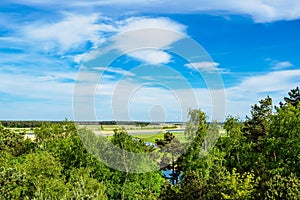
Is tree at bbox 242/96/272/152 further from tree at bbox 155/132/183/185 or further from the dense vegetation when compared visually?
tree at bbox 155/132/183/185

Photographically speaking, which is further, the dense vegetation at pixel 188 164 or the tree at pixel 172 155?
the tree at pixel 172 155

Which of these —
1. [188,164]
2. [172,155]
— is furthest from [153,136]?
[188,164]

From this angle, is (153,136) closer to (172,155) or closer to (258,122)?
(172,155)

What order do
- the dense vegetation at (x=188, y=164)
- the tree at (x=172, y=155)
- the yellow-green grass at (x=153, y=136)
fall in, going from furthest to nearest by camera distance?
the tree at (x=172, y=155) → the yellow-green grass at (x=153, y=136) → the dense vegetation at (x=188, y=164)

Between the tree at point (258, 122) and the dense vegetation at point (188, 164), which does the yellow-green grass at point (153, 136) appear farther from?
the tree at point (258, 122)

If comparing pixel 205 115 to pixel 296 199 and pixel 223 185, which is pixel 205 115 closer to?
pixel 223 185

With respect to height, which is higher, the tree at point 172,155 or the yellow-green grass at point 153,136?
the yellow-green grass at point 153,136


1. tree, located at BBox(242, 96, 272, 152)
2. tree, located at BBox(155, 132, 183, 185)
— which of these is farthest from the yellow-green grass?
tree, located at BBox(242, 96, 272, 152)

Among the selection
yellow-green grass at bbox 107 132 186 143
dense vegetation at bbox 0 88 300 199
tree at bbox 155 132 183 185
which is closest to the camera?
dense vegetation at bbox 0 88 300 199

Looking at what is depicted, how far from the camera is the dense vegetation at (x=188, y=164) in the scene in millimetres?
30484

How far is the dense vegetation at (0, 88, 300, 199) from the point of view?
30.5 metres

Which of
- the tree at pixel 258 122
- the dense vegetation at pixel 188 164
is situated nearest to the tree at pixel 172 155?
the dense vegetation at pixel 188 164

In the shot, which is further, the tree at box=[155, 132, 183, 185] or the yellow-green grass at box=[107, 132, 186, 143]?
the tree at box=[155, 132, 183, 185]

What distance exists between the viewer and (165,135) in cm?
6022
